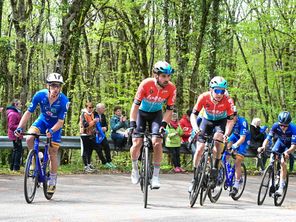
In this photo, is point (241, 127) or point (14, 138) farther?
point (14, 138)

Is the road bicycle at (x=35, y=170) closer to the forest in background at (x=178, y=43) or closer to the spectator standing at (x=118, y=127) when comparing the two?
the spectator standing at (x=118, y=127)

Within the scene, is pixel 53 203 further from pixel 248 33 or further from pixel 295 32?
pixel 295 32

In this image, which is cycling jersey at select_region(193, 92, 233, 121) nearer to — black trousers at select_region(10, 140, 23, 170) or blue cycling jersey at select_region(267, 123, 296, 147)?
blue cycling jersey at select_region(267, 123, 296, 147)

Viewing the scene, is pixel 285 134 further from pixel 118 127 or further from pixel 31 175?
pixel 118 127

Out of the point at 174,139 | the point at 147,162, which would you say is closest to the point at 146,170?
the point at 147,162

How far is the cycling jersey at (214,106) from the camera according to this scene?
36.1 ft

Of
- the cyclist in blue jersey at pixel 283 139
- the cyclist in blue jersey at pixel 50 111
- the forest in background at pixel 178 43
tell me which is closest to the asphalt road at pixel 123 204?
the cyclist in blue jersey at pixel 283 139

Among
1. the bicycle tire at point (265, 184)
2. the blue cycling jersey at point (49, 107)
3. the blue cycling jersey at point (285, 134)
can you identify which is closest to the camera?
the blue cycling jersey at point (49, 107)

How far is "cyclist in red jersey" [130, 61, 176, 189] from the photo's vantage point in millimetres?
9906

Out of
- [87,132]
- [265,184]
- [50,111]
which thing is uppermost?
[50,111]

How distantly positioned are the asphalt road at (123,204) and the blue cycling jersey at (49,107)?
1.59 m

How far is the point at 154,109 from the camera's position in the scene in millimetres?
10266

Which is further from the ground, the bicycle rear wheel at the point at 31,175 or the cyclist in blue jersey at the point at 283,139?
the cyclist in blue jersey at the point at 283,139

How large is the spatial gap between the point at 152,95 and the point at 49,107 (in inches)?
77.6
